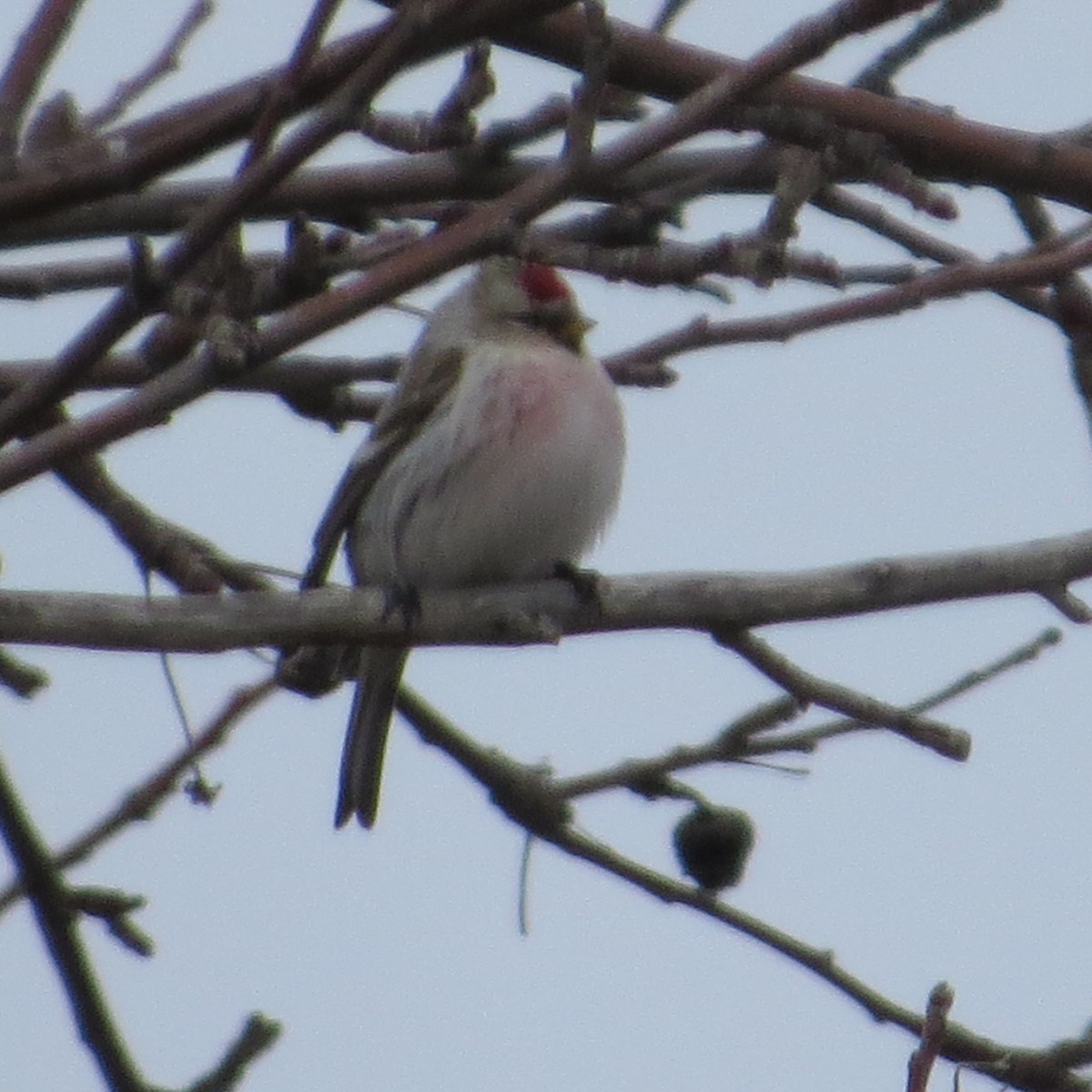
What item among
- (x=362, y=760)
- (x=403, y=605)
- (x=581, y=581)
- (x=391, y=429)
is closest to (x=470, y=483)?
(x=391, y=429)

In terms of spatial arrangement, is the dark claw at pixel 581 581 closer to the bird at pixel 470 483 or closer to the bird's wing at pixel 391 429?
the bird at pixel 470 483

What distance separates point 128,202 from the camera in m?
3.76

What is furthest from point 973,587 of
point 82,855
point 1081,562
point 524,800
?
point 82,855

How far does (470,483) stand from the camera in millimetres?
5004

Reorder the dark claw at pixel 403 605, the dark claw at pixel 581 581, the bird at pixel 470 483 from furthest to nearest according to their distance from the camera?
the bird at pixel 470 483 → the dark claw at pixel 581 581 → the dark claw at pixel 403 605

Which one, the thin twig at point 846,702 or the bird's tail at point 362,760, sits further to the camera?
the bird's tail at point 362,760

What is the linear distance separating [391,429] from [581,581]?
134 cm

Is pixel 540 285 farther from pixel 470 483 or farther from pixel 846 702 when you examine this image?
pixel 846 702

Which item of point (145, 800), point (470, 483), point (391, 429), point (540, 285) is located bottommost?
point (145, 800)

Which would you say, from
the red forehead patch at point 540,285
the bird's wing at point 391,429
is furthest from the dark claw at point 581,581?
the red forehead patch at point 540,285

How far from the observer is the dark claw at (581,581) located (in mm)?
3508

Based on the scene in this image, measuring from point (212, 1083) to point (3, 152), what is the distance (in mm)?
1480

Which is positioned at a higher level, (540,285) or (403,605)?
(540,285)

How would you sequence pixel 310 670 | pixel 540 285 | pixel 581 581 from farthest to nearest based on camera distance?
pixel 540 285 → pixel 310 670 → pixel 581 581
